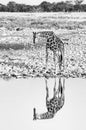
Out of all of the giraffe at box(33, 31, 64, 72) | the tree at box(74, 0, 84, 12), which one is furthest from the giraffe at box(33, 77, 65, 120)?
the tree at box(74, 0, 84, 12)

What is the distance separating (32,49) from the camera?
22.1 ft

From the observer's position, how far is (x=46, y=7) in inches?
309

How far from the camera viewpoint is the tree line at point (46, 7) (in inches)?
303

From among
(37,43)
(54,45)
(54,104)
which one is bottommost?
(54,104)

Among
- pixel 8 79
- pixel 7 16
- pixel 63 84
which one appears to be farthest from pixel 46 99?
pixel 7 16

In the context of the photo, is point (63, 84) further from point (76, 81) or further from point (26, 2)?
point (26, 2)

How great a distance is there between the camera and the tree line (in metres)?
7.70

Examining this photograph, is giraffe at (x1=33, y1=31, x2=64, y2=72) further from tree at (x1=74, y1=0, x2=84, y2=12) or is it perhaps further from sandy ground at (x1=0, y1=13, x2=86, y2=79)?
tree at (x1=74, y1=0, x2=84, y2=12)

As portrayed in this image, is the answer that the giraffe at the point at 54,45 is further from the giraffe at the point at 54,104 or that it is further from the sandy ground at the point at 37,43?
the giraffe at the point at 54,104

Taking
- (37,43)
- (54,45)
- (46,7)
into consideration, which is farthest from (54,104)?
(46,7)

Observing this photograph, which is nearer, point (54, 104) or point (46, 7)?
point (54, 104)

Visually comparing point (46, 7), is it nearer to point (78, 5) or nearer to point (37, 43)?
point (78, 5)

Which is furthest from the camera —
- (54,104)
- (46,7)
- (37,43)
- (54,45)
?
(46,7)

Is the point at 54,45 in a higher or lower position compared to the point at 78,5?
lower
